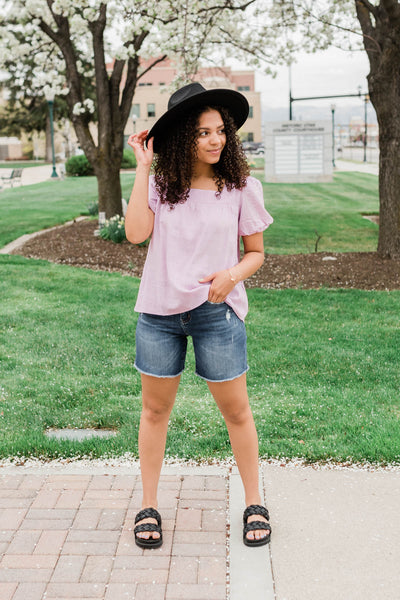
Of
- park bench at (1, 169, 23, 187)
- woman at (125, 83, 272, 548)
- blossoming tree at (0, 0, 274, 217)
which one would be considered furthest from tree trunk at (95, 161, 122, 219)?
park bench at (1, 169, 23, 187)

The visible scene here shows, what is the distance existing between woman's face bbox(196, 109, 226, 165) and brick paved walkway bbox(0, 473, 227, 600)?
1.61 metres

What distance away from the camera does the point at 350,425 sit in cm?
430

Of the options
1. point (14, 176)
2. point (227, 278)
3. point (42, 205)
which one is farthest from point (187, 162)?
point (14, 176)

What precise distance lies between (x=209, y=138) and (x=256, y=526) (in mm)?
1642

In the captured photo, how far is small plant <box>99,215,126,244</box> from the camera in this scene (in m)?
11.8

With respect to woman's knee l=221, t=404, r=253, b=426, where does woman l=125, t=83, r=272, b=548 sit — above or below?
above

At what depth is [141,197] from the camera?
2879mm

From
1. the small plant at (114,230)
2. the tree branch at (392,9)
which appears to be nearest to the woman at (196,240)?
the tree branch at (392,9)


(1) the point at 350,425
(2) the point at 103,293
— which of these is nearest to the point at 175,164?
(1) the point at 350,425

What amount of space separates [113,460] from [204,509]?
0.76m

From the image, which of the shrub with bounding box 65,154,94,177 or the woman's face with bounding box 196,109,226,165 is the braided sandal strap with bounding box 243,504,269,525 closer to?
the woman's face with bounding box 196,109,226,165

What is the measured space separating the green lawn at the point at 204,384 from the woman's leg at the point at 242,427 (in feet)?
2.43

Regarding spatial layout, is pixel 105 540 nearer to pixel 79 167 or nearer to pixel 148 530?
pixel 148 530

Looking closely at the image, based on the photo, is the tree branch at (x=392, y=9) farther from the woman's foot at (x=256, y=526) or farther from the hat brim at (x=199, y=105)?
the woman's foot at (x=256, y=526)
